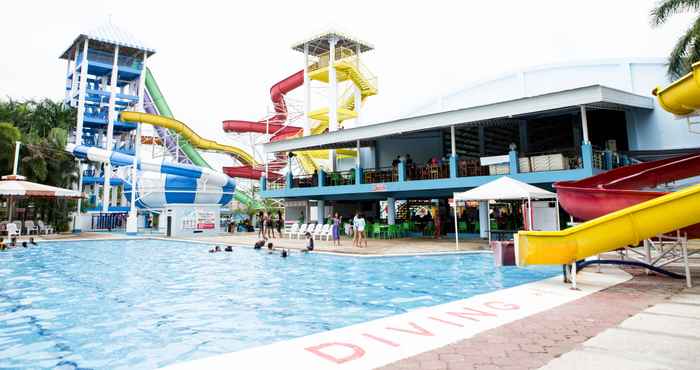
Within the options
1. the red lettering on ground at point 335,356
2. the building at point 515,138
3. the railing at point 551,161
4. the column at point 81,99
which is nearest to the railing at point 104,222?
the column at point 81,99

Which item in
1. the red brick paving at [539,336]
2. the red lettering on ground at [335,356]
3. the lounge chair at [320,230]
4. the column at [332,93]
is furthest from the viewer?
the column at [332,93]

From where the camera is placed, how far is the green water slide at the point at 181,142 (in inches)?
1657

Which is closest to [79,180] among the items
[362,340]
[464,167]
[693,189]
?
[464,167]

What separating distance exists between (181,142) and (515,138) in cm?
3323

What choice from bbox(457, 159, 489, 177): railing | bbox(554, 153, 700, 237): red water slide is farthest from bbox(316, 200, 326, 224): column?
bbox(554, 153, 700, 237): red water slide

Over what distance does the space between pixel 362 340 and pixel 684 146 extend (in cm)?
1951

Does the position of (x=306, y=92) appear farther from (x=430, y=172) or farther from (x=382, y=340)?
(x=382, y=340)

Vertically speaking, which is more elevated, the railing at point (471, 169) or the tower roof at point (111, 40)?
the tower roof at point (111, 40)

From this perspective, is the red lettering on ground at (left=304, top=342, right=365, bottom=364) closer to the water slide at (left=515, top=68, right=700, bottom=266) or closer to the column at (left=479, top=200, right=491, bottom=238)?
the water slide at (left=515, top=68, right=700, bottom=266)

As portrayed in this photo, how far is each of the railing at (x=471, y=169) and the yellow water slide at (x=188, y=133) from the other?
27363 millimetres

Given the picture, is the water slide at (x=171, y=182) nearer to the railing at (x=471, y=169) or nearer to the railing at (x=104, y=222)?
the railing at (x=104, y=222)

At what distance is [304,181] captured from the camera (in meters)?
24.8

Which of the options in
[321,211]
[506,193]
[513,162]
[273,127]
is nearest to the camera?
[506,193]

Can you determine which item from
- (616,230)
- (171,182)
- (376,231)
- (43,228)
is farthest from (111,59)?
(616,230)
